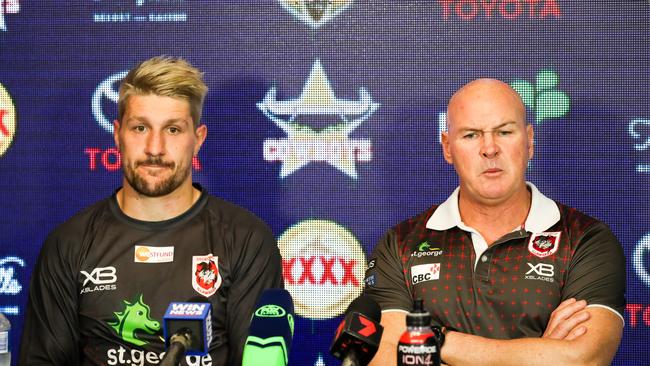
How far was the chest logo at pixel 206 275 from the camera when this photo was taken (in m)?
3.59

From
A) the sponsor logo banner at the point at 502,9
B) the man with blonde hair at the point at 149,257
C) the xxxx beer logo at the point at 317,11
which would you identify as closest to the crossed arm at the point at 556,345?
the man with blonde hair at the point at 149,257

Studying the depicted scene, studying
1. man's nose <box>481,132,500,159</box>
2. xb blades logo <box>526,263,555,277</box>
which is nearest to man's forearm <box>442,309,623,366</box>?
xb blades logo <box>526,263,555,277</box>

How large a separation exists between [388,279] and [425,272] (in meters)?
0.14

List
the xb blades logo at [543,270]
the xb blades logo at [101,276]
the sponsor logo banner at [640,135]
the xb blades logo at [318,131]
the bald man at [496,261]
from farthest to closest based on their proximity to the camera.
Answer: the xb blades logo at [318,131] < the sponsor logo banner at [640,135] < the xb blades logo at [101,276] < the xb blades logo at [543,270] < the bald man at [496,261]

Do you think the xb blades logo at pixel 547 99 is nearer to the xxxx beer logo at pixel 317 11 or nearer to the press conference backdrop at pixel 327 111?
the press conference backdrop at pixel 327 111

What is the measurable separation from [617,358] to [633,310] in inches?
8.7

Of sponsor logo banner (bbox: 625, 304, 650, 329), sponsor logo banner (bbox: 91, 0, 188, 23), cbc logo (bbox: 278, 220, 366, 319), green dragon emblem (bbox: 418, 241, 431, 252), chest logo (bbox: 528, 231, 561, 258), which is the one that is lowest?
sponsor logo banner (bbox: 625, 304, 650, 329)

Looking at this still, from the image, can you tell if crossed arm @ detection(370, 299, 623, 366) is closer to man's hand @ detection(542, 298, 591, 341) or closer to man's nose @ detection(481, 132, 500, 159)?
man's hand @ detection(542, 298, 591, 341)

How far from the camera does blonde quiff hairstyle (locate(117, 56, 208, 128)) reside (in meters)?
3.70

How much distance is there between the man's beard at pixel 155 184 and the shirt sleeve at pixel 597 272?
143 centimetres

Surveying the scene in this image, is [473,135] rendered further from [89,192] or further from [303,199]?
[89,192]

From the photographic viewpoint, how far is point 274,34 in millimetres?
4504

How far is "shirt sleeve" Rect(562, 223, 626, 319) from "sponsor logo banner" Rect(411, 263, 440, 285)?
1.47 ft

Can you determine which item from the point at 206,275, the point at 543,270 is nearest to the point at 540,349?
the point at 543,270
